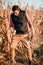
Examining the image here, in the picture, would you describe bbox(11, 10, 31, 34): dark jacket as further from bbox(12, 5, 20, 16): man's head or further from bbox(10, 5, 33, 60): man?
bbox(12, 5, 20, 16): man's head

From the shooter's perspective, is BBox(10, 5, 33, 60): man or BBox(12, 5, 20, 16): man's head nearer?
BBox(12, 5, 20, 16): man's head

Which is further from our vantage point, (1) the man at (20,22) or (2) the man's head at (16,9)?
(1) the man at (20,22)

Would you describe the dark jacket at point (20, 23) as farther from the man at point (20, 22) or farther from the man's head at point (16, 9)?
the man's head at point (16, 9)

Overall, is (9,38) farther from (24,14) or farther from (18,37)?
(24,14)

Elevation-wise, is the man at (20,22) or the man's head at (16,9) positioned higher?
the man's head at (16,9)

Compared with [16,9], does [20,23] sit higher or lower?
lower

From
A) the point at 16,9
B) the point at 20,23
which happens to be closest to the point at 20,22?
the point at 20,23

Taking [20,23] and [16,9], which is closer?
[16,9]

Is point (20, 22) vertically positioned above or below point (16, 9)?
below

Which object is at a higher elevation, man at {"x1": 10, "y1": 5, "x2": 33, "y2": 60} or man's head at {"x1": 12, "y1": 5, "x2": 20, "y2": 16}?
man's head at {"x1": 12, "y1": 5, "x2": 20, "y2": 16}

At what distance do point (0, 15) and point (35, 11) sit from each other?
451cm

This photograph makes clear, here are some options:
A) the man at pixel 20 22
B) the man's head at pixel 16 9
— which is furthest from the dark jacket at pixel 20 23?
the man's head at pixel 16 9

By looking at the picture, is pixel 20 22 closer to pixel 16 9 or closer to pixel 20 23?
pixel 20 23

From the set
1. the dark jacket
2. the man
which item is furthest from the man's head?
the dark jacket
